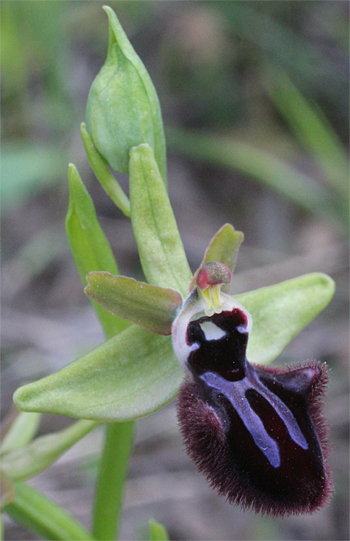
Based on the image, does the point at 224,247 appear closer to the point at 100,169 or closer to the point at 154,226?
the point at 154,226

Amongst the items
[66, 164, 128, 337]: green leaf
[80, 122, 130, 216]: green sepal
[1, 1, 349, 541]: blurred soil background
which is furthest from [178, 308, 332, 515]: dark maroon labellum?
[1, 1, 349, 541]: blurred soil background

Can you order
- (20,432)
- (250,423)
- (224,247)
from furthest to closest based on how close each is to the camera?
1. (20,432)
2. (224,247)
3. (250,423)

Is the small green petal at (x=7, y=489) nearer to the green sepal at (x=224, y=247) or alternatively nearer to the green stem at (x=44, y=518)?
the green stem at (x=44, y=518)

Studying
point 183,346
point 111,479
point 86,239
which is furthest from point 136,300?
point 111,479

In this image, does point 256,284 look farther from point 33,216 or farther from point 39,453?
point 39,453

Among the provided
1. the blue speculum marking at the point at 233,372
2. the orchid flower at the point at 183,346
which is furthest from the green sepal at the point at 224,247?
the blue speculum marking at the point at 233,372
